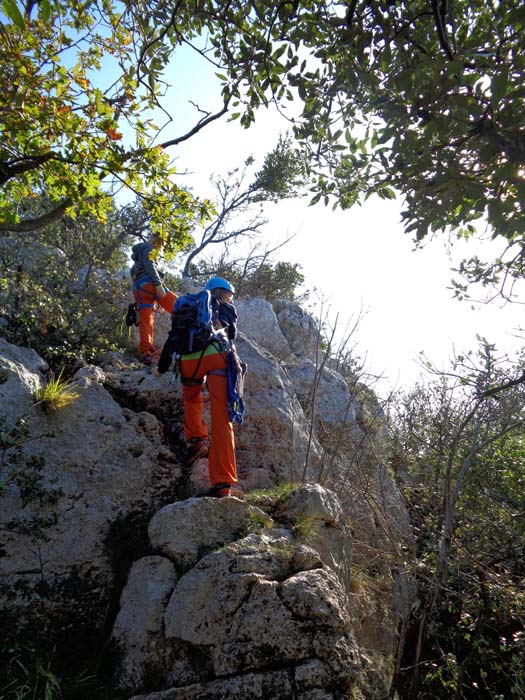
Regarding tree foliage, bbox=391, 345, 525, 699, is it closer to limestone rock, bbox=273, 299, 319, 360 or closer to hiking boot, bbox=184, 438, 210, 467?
hiking boot, bbox=184, 438, 210, 467

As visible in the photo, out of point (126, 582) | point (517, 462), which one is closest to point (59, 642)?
point (126, 582)

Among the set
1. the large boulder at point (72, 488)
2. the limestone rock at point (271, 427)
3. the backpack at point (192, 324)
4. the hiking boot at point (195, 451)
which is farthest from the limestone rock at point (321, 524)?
the backpack at point (192, 324)

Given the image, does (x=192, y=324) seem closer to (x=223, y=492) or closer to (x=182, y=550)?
(x=223, y=492)

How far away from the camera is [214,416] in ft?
15.5

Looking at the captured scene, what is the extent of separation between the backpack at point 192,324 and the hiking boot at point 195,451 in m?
0.99

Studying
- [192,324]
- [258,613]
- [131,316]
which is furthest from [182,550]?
[131,316]

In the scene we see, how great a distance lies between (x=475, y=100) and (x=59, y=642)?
451cm

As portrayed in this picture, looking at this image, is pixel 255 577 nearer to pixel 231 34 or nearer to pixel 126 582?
pixel 126 582

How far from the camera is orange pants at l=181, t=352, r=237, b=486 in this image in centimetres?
459

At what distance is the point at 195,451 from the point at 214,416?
2.31 ft

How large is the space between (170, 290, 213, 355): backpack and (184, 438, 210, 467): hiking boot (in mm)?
987

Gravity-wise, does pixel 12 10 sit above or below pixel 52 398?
above

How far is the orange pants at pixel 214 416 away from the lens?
4590 millimetres

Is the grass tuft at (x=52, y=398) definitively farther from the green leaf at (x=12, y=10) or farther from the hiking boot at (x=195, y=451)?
the green leaf at (x=12, y=10)
